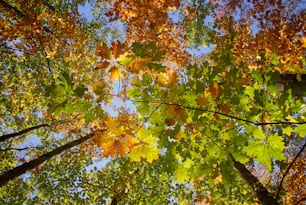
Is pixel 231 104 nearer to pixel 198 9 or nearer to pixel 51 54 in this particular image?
pixel 51 54

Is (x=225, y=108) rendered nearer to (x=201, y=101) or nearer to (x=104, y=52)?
(x=201, y=101)

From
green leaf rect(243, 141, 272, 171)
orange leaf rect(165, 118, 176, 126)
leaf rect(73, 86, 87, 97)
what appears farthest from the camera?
orange leaf rect(165, 118, 176, 126)

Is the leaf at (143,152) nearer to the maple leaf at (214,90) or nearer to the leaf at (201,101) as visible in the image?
the leaf at (201,101)

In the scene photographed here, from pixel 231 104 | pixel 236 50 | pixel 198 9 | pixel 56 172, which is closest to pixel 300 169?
pixel 236 50

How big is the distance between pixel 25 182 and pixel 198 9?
1205 cm

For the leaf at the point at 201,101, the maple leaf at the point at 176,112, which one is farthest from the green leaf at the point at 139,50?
the leaf at the point at 201,101

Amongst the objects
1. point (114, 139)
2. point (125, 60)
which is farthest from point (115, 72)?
point (114, 139)

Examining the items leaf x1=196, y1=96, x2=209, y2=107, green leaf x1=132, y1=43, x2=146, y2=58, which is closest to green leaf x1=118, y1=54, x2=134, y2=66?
green leaf x1=132, y1=43, x2=146, y2=58

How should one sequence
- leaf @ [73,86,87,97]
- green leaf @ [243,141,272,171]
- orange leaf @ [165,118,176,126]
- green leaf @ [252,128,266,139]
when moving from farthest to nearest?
orange leaf @ [165,118,176,126]
green leaf @ [252,128,266,139]
green leaf @ [243,141,272,171]
leaf @ [73,86,87,97]

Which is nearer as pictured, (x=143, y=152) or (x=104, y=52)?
(x=143, y=152)

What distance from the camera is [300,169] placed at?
1290cm

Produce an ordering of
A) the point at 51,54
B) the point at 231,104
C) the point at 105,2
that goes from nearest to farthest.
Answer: the point at 231,104 → the point at 51,54 → the point at 105,2

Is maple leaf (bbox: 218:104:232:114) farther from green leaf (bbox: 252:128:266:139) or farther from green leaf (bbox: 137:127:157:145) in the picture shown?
green leaf (bbox: 137:127:157:145)

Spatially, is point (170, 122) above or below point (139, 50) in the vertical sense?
below
